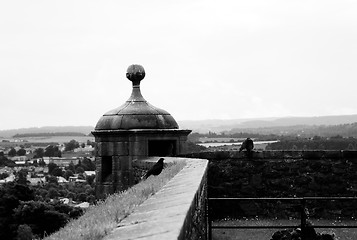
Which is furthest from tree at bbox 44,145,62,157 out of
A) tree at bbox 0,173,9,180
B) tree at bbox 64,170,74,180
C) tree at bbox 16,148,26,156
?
tree at bbox 0,173,9,180

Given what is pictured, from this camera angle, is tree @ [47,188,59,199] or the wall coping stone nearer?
the wall coping stone

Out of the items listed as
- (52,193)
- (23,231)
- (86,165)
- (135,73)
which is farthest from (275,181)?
(86,165)

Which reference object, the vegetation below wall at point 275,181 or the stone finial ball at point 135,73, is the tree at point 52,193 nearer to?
the stone finial ball at point 135,73

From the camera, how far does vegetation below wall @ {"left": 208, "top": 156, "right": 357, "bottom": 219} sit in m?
13.6

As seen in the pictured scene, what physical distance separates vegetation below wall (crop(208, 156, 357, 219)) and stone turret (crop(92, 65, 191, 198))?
48.7 inches

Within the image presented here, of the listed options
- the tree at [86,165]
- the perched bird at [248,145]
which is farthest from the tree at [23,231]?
the tree at [86,165]

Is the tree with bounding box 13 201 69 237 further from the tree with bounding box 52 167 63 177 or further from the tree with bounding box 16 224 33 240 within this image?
the tree with bounding box 52 167 63 177

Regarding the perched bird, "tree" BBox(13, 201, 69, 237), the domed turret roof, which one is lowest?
"tree" BBox(13, 201, 69, 237)

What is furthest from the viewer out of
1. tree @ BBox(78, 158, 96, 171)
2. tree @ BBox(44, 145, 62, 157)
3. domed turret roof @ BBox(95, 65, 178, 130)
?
tree @ BBox(44, 145, 62, 157)

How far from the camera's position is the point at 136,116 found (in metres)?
13.4

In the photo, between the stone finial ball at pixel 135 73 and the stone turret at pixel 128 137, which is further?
the stone finial ball at pixel 135 73

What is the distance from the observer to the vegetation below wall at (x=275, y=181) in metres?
13.6

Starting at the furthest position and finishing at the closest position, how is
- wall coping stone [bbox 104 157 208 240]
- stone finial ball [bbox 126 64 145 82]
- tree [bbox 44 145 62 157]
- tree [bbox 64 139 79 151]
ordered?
tree [bbox 64 139 79 151] → tree [bbox 44 145 62 157] → stone finial ball [bbox 126 64 145 82] → wall coping stone [bbox 104 157 208 240]

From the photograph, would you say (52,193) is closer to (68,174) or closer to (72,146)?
(68,174)
